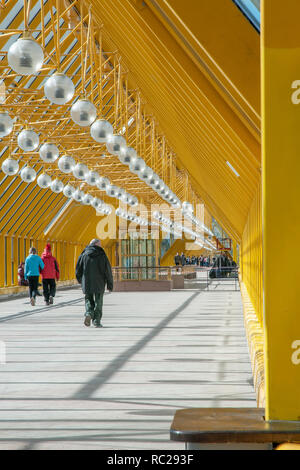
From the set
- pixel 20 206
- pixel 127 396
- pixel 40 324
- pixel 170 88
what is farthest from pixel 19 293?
pixel 127 396

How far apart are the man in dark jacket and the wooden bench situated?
11.6 meters

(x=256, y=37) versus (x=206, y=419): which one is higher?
(x=256, y=37)

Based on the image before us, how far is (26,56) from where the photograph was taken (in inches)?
291

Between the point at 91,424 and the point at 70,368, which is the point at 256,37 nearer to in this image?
the point at 91,424

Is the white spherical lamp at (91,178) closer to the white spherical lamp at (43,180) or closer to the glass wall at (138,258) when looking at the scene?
the white spherical lamp at (43,180)

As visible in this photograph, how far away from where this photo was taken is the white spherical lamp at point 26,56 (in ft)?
24.3

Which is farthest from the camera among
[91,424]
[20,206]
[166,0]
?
[20,206]

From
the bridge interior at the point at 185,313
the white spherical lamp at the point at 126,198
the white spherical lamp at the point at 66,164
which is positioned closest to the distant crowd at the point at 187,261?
the white spherical lamp at the point at 126,198

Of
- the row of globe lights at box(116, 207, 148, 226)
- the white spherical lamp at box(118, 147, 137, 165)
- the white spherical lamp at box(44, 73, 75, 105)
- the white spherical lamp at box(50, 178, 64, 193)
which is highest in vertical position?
the row of globe lights at box(116, 207, 148, 226)

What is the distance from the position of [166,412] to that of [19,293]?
2853 cm

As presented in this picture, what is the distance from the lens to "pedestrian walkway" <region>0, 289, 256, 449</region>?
241 inches

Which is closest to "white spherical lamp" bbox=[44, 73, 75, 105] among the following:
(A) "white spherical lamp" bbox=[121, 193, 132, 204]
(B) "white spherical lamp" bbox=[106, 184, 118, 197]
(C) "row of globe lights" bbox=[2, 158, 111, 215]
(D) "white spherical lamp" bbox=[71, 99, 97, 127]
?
(D) "white spherical lamp" bbox=[71, 99, 97, 127]

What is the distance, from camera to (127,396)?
308 inches

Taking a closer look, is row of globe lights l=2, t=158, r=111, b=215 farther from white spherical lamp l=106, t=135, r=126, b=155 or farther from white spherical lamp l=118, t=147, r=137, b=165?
white spherical lamp l=106, t=135, r=126, b=155
